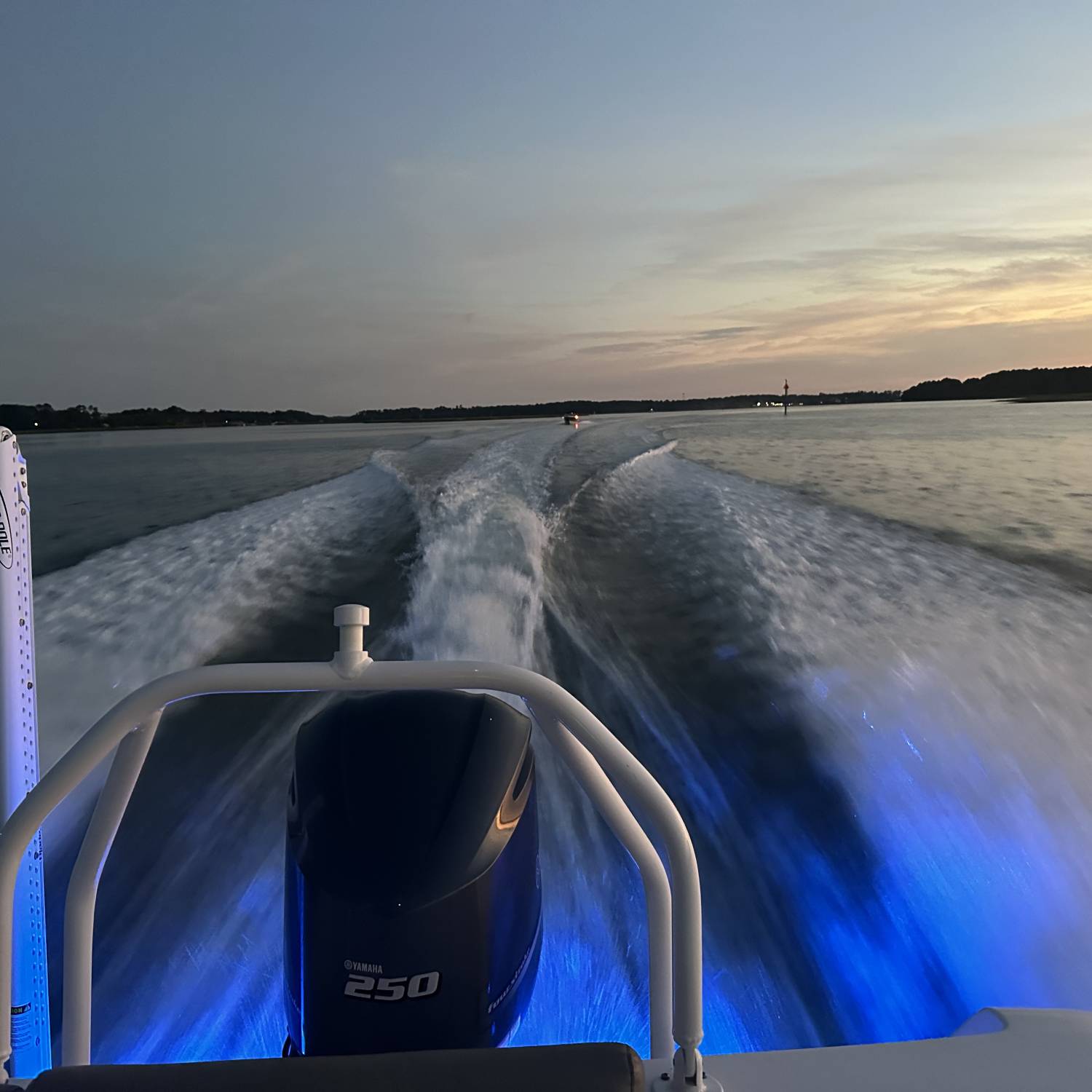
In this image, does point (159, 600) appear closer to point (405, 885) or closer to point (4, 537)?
point (4, 537)

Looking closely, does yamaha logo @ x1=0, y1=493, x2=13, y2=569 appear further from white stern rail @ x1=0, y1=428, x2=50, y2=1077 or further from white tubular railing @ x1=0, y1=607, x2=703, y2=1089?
white tubular railing @ x1=0, y1=607, x2=703, y2=1089

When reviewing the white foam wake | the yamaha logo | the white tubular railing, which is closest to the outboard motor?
the white tubular railing

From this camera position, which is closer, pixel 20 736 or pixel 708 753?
pixel 20 736

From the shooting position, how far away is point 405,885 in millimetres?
925

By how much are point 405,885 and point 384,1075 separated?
0.30 meters

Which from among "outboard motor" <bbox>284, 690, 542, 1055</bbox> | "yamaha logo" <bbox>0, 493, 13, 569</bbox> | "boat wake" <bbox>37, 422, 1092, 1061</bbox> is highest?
"yamaha logo" <bbox>0, 493, 13, 569</bbox>

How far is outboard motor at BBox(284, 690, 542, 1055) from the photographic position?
36.2 inches

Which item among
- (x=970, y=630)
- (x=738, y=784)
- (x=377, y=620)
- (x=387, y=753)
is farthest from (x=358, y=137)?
(x=387, y=753)

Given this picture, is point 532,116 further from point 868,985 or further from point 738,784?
point 868,985

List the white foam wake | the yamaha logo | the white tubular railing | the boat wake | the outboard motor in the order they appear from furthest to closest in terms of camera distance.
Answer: the white foam wake
the boat wake
the yamaha logo
the outboard motor
the white tubular railing

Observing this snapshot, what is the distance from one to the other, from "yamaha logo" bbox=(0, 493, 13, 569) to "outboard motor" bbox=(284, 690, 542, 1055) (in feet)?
1.43

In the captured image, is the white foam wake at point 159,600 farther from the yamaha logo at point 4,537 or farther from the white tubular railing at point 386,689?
the white tubular railing at point 386,689

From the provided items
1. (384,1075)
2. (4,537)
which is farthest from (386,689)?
(4,537)

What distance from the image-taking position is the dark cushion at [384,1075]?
610 millimetres
